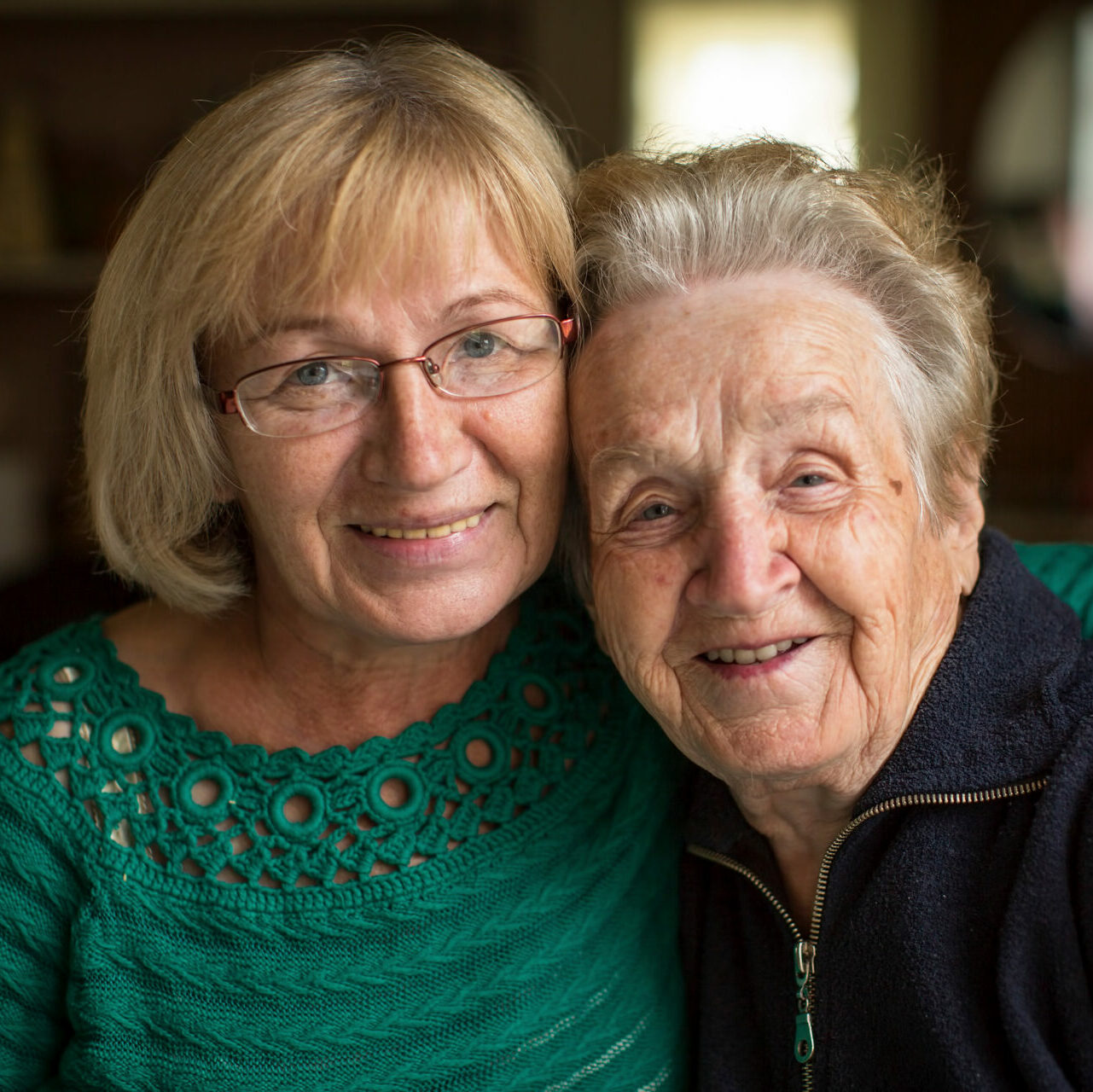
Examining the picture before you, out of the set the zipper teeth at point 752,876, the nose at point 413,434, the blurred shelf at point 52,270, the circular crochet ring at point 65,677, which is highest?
the nose at point 413,434

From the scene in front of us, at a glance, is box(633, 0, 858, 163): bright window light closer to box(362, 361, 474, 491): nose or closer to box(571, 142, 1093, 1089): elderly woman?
box(571, 142, 1093, 1089): elderly woman

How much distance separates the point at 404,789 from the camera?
150 centimetres

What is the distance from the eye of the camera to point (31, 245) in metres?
4.66

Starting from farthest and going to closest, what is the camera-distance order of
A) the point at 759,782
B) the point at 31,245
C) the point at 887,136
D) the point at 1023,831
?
the point at 887,136 < the point at 31,245 < the point at 759,782 < the point at 1023,831

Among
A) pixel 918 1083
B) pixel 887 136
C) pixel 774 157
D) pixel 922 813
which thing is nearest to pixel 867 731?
pixel 922 813

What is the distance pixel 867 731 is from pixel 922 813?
104 millimetres

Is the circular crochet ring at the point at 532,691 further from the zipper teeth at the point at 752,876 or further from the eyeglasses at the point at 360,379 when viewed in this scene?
the eyeglasses at the point at 360,379

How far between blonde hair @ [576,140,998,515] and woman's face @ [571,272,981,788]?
33 mm

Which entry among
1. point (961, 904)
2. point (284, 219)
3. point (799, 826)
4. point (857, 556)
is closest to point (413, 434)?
point (284, 219)

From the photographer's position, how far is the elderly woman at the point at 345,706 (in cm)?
134

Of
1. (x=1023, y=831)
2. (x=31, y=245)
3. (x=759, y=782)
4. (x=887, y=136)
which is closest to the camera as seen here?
(x=1023, y=831)

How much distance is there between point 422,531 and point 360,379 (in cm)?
18

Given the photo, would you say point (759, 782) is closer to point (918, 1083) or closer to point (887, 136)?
point (918, 1083)

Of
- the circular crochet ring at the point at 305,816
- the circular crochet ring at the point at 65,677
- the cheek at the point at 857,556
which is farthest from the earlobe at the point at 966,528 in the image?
the circular crochet ring at the point at 65,677
